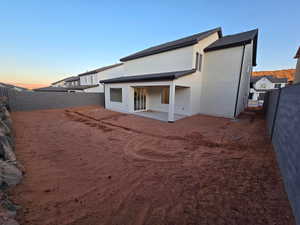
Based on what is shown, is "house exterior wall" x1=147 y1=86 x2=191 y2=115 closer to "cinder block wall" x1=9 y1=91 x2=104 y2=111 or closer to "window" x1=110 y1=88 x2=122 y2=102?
"window" x1=110 y1=88 x2=122 y2=102

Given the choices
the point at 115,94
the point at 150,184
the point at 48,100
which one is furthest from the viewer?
the point at 48,100

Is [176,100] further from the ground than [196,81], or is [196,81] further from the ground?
[196,81]

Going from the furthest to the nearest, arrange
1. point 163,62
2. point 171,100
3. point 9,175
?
point 163,62 < point 171,100 < point 9,175

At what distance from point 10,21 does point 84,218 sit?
42.9 feet

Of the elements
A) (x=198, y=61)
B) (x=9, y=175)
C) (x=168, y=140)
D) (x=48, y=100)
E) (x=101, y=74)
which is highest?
(x=101, y=74)

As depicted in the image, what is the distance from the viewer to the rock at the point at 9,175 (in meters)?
1.98

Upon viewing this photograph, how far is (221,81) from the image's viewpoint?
852 cm

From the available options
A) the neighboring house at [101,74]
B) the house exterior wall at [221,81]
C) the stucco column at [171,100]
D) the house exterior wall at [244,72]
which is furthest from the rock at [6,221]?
the neighboring house at [101,74]

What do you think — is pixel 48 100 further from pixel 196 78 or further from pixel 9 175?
pixel 196 78

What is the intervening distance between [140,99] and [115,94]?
2.70 meters

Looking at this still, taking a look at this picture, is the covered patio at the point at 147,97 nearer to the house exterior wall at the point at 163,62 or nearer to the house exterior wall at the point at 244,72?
the house exterior wall at the point at 163,62

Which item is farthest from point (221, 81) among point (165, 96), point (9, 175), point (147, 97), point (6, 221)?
point (9, 175)

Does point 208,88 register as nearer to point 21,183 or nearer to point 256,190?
point 256,190

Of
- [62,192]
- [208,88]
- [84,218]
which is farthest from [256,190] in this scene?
[208,88]
